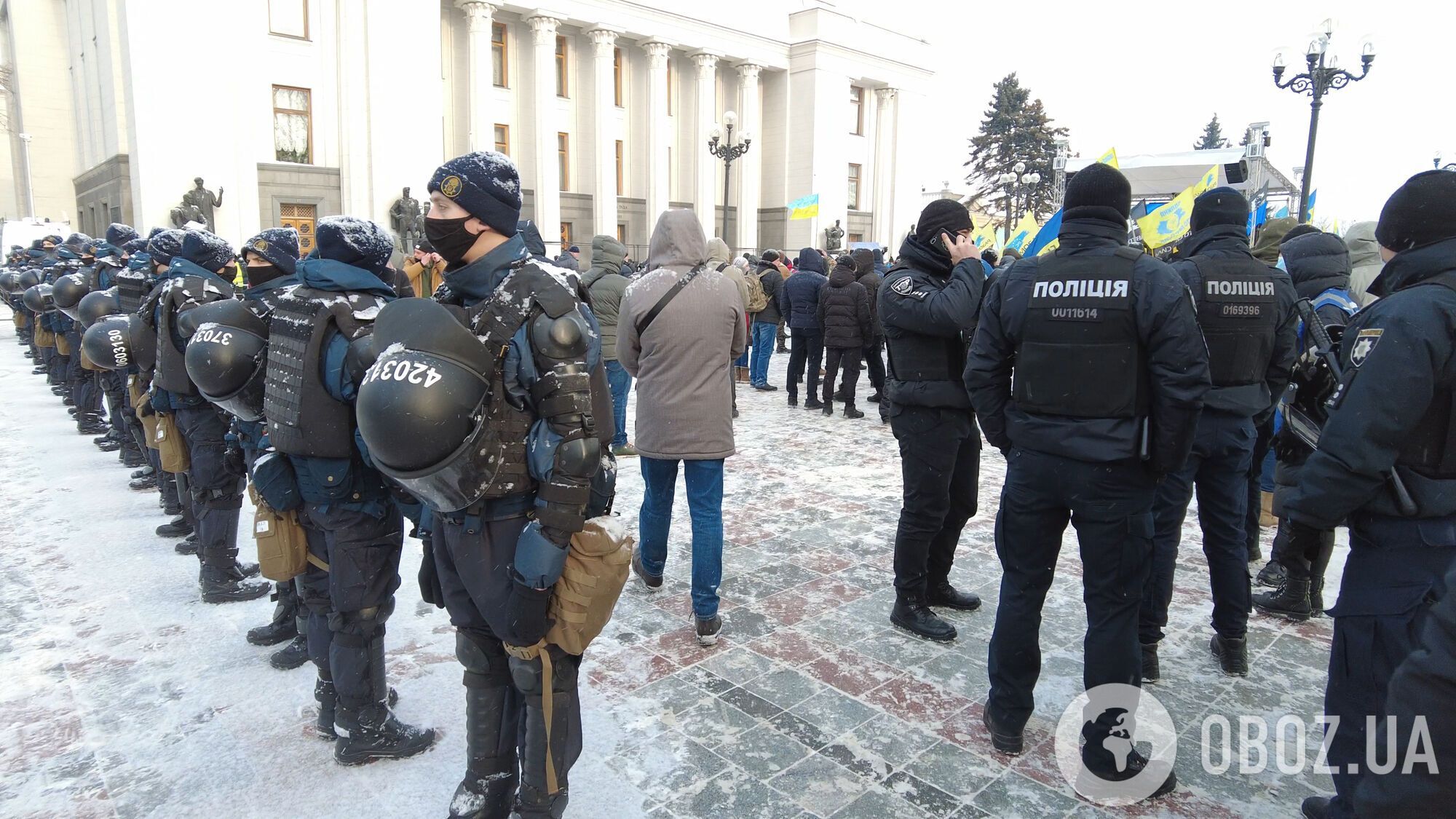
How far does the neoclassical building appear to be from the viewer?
24578 millimetres

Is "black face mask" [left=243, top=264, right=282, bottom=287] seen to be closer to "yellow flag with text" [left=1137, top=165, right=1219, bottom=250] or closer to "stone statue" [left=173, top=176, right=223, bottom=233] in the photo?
"yellow flag with text" [left=1137, top=165, right=1219, bottom=250]

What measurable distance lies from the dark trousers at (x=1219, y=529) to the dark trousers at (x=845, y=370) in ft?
21.5

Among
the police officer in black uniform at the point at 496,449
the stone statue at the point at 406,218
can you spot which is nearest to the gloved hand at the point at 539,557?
the police officer in black uniform at the point at 496,449

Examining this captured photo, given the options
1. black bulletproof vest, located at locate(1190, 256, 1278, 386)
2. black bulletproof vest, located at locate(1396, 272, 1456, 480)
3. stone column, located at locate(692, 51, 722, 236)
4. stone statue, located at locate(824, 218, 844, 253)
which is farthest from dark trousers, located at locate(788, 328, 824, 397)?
stone statue, located at locate(824, 218, 844, 253)

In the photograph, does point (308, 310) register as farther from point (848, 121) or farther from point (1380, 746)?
point (848, 121)

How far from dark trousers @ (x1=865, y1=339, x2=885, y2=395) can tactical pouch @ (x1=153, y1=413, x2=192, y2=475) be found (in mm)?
7572

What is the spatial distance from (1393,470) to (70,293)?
34.2 ft

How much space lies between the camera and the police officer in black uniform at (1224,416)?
3836mm

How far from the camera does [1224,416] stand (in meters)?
3.88

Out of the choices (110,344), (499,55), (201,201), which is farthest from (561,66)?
(110,344)

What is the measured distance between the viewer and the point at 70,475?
25.6ft

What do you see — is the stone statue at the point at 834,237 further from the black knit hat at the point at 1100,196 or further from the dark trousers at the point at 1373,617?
the dark trousers at the point at 1373,617

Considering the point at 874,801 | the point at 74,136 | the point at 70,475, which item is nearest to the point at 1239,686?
the point at 874,801

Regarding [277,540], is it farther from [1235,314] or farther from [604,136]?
[604,136]
